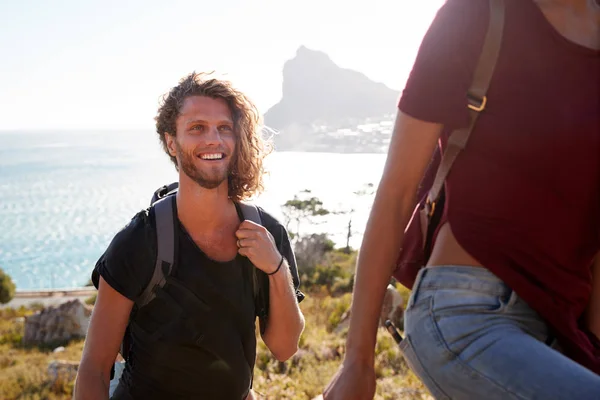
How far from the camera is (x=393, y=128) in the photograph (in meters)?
1.16

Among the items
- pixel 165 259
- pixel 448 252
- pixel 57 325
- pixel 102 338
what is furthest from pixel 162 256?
pixel 57 325

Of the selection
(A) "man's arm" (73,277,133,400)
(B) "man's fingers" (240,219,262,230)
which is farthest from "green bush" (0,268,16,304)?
(B) "man's fingers" (240,219,262,230)

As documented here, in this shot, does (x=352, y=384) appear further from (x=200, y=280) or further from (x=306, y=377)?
(x=306, y=377)

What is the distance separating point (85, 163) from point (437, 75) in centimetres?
18638

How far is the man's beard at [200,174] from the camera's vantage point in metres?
2.40

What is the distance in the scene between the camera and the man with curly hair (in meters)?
2.18

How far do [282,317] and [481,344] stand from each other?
1542 mm

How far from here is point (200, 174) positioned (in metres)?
2.40

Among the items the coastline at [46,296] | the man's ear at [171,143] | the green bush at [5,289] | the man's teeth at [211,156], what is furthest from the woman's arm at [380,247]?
the green bush at [5,289]

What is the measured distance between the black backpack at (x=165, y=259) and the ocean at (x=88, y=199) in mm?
31225

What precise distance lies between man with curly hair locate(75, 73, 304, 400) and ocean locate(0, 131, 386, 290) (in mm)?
31120

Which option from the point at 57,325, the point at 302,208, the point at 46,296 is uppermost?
the point at 57,325

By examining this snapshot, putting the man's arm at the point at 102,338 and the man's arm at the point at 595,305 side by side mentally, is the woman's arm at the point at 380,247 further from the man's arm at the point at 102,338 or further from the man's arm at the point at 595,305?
the man's arm at the point at 102,338

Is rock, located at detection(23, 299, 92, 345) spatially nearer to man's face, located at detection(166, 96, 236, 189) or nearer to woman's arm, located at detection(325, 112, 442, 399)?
man's face, located at detection(166, 96, 236, 189)
